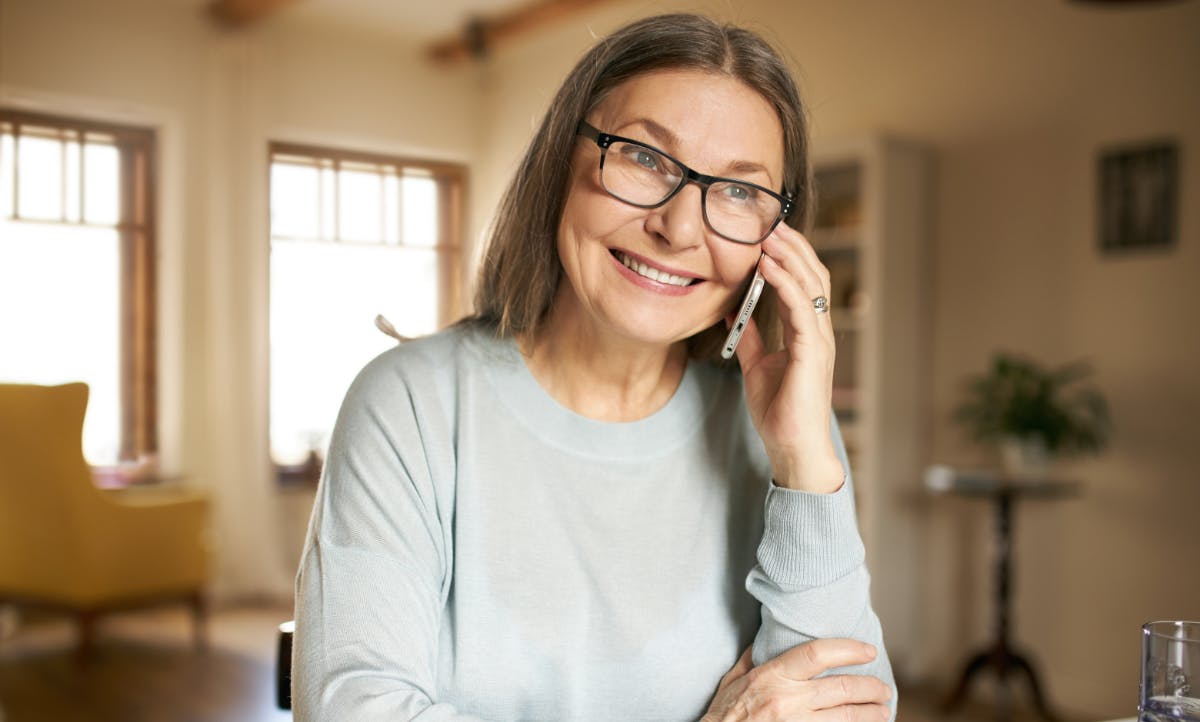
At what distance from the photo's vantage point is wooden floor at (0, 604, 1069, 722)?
11.0 ft

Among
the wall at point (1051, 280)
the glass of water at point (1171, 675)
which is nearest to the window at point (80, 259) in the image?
the wall at point (1051, 280)

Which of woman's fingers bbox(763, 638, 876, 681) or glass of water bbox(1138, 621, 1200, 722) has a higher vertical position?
glass of water bbox(1138, 621, 1200, 722)

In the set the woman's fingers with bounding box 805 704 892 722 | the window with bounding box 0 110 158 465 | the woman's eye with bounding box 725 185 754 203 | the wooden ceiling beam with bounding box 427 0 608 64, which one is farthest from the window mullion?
the woman's fingers with bounding box 805 704 892 722

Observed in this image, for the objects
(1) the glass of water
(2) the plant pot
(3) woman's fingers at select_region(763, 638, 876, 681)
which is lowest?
(2) the plant pot

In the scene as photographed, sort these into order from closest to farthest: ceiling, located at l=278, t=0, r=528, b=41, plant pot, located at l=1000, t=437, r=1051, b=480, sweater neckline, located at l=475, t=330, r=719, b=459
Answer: sweater neckline, located at l=475, t=330, r=719, b=459 → ceiling, located at l=278, t=0, r=528, b=41 → plant pot, located at l=1000, t=437, r=1051, b=480

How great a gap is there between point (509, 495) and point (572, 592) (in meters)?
0.12

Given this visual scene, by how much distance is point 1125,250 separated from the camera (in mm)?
3479

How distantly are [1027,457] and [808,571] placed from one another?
2.71m

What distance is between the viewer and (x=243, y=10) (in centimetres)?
286

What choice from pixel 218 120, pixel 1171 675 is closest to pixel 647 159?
pixel 1171 675

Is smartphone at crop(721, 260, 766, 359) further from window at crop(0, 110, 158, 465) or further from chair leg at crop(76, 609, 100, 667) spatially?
chair leg at crop(76, 609, 100, 667)

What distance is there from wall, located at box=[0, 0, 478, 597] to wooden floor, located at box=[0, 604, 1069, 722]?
70 cm

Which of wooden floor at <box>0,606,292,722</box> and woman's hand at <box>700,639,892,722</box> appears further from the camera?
wooden floor at <box>0,606,292,722</box>

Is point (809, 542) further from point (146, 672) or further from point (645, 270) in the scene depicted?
point (146, 672)
